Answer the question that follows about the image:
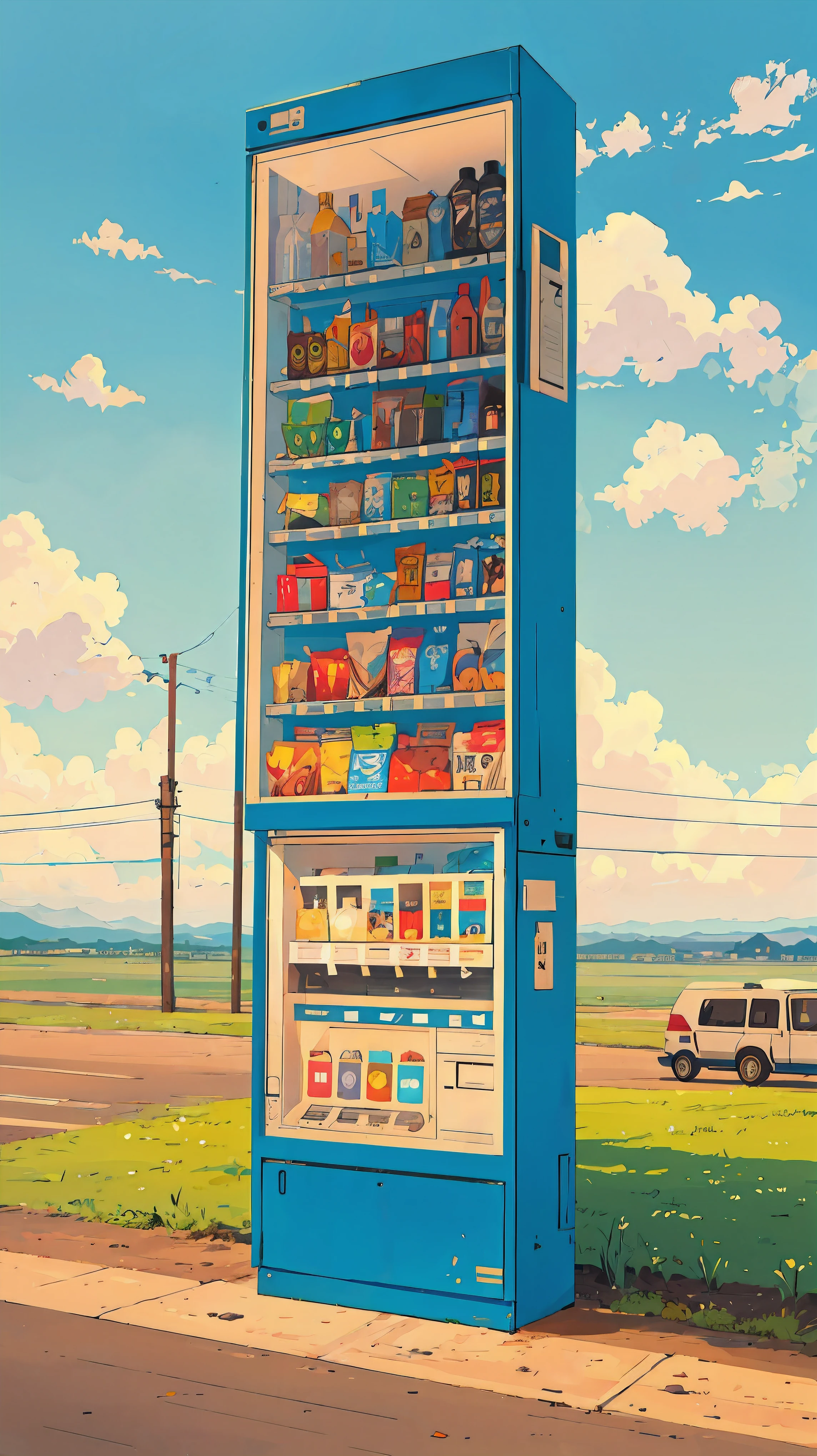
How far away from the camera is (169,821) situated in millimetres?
33031

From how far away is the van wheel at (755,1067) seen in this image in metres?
19.7

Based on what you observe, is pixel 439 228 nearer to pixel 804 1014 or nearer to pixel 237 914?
pixel 804 1014

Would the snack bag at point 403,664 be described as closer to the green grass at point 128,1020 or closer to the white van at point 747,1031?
the white van at point 747,1031

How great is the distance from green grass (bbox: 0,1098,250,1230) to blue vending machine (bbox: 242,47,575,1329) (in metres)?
1.97

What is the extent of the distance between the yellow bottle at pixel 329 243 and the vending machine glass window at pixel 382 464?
1 centimetres

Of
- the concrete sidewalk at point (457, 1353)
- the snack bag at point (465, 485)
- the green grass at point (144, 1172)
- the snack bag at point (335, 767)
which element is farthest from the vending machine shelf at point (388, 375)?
the green grass at point (144, 1172)

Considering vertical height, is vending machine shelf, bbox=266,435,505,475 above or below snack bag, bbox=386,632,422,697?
above

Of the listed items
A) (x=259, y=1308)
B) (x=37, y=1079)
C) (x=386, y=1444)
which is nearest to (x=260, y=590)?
(x=259, y=1308)

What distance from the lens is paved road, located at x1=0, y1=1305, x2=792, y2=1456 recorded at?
4.37 m

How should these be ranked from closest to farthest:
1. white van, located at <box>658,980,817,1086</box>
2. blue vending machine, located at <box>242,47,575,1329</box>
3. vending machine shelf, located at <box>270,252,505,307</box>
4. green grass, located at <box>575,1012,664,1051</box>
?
blue vending machine, located at <box>242,47,575,1329</box> < vending machine shelf, located at <box>270,252,505,307</box> < white van, located at <box>658,980,817,1086</box> < green grass, located at <box>575,1012,664,1051</box>

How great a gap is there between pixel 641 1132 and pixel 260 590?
27.2 feet

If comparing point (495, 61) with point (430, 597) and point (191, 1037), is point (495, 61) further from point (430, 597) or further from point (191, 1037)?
point (191, 1037)

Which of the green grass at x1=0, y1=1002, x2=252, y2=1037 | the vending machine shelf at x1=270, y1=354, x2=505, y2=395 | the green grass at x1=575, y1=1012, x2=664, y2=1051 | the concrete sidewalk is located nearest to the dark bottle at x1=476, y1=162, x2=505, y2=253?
the vending machine shelf at x1=270, y1=354, x2=505, y2=395

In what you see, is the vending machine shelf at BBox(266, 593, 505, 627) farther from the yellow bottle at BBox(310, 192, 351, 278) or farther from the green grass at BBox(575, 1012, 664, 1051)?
the green grass at BBox(575, 1012, 664, 1051)
